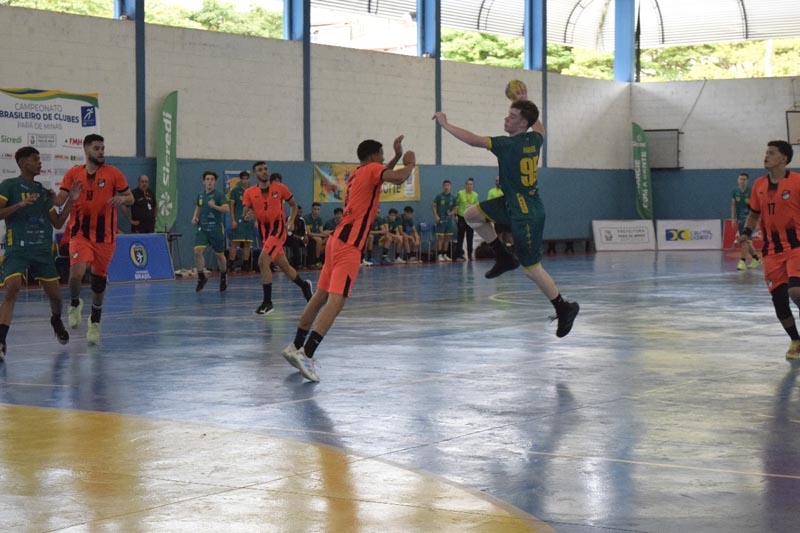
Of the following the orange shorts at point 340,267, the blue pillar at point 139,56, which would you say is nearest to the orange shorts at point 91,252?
the orange shorts at point 340,267

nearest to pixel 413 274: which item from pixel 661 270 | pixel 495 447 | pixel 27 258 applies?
pixel 661 270

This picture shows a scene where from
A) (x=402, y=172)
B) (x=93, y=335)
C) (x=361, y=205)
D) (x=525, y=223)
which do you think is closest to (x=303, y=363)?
(x=361, y=205)

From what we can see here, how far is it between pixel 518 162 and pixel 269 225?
6.79 meters

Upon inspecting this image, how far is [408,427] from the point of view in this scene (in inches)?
308

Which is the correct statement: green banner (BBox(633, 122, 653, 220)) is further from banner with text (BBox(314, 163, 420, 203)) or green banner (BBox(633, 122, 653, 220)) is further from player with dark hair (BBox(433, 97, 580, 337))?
player with dark hair (BBox(433, 97, 580, 337))

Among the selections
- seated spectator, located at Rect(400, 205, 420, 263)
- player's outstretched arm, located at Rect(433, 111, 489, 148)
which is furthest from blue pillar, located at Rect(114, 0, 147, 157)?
player's outstretched arm, located at Rect(433, 111, 489, 148)

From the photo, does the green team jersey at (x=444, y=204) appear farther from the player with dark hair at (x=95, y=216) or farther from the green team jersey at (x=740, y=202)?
the player with dark hair at (x=95, y=216)

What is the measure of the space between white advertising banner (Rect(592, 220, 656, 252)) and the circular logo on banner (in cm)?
1946

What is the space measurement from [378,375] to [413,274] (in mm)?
16008

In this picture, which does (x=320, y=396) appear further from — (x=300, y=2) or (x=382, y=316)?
(x=300, y=2)

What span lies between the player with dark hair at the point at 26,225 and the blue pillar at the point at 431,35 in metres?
23.4

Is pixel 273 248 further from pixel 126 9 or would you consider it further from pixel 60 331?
pixel 126 9

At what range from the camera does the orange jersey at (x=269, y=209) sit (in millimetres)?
17469

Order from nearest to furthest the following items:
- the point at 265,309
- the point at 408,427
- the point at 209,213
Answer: the point at 408,427 < the point at 265,309 < the point at 209,213
